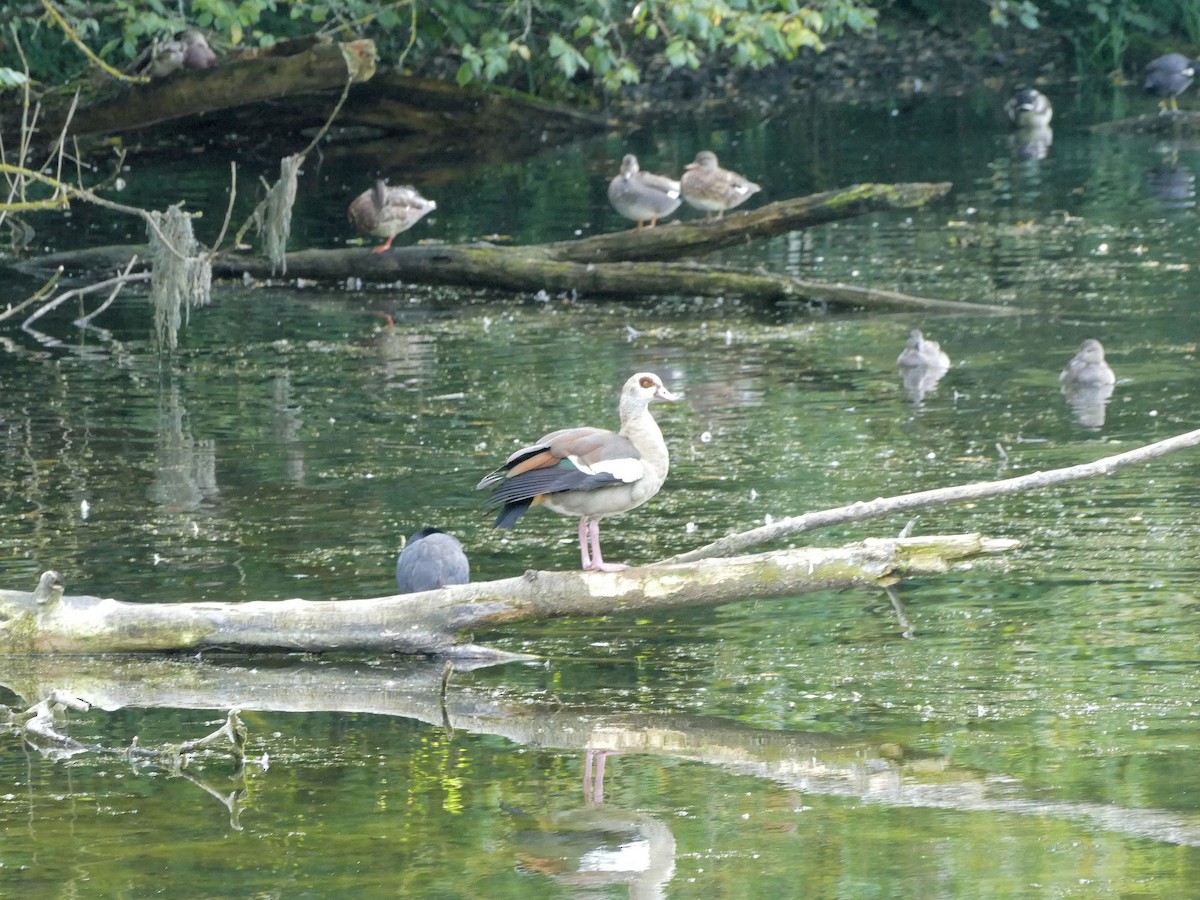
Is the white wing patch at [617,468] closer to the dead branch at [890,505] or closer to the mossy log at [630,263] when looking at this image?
the dead branch at [890,505]

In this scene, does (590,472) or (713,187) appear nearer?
(590,472)

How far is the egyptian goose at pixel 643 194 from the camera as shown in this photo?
19.5m

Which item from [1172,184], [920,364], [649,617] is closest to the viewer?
[649,617]

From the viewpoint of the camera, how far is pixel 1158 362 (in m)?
14.5

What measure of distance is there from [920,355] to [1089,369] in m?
1.16

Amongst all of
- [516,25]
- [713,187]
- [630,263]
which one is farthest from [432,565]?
[516,25]

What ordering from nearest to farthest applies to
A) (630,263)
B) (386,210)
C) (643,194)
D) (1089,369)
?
(1089,369)
(630,263)
(386,210)
(643,194)

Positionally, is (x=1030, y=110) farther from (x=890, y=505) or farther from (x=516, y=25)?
(x=890, y=505)

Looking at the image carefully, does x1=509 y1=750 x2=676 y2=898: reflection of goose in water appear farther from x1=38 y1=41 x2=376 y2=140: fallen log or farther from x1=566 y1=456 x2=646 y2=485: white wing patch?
x1=38 y1=41 x2=376 y2=140: fallen log

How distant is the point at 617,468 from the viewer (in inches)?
309

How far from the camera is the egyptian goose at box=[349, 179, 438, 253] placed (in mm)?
19188

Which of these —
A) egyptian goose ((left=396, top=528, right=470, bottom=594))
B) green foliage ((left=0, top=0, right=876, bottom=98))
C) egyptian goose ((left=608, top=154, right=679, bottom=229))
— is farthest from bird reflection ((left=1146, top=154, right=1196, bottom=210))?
egyptian goose ((left=396, top=528, right=470, bottom=594))

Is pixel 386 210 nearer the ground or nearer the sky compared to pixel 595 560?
nearer the sky

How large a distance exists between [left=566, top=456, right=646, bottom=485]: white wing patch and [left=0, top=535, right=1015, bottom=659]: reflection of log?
1.17 feet
